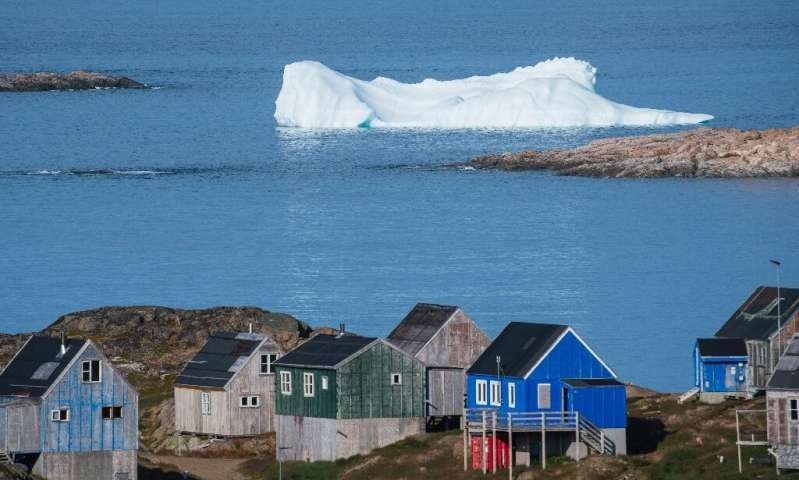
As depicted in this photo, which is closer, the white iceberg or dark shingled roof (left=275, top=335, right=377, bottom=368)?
dark shingled roof (left=275, top=335, right=377, bottom=368)

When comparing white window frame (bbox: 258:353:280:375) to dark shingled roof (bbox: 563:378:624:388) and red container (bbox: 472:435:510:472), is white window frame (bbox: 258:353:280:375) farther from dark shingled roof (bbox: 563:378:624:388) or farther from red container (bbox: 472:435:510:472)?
dark shingled roof (bbox: 563:378:624:388)

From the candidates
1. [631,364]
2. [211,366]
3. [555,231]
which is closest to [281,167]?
[555,231]

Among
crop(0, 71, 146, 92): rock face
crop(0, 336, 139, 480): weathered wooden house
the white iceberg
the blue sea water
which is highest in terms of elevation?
crop(0, 71, 146, 92): rock face

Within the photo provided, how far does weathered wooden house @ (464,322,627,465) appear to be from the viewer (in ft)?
151

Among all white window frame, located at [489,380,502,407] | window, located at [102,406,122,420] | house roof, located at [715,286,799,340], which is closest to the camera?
window, located at [102,406,122,420]

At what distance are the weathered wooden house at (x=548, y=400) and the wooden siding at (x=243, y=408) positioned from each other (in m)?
5.58

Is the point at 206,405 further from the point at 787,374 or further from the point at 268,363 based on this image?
the point at 787,374

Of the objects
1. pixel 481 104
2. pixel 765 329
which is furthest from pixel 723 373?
pixel 481 104

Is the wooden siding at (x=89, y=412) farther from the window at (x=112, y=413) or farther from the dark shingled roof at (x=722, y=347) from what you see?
the dark shingled roof at (x=722, y=347)

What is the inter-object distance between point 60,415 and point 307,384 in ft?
21.3

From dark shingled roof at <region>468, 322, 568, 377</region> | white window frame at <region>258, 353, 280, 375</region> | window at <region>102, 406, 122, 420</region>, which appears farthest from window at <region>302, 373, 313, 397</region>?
window at <region>102, 406, 122, 420</region>

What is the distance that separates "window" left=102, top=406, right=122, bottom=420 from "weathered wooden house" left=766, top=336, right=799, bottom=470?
13.2 meters

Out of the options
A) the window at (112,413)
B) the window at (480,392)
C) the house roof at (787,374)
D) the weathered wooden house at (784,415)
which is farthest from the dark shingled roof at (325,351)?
the weathered wooden house at (784,415)

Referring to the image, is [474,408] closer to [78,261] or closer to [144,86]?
[78,261]
